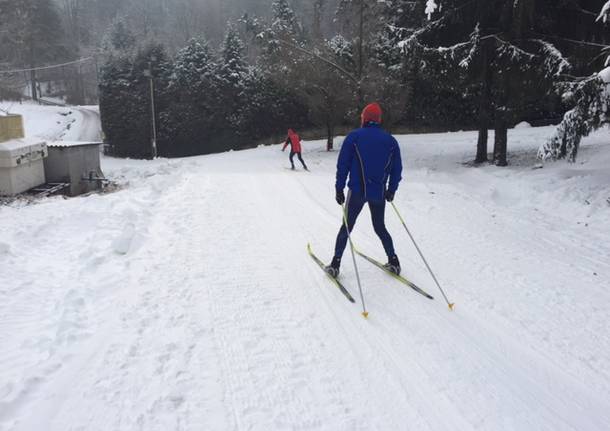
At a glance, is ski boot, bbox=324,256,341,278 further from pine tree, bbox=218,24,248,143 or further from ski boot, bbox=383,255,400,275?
pine tree, bbox=218,24,248,143

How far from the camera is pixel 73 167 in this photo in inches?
698

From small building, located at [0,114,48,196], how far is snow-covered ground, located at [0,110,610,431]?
303 inches

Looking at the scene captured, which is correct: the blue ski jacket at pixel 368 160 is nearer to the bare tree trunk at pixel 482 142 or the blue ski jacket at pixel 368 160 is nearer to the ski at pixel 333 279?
the ski at pixel 333 279

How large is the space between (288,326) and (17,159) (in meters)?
14.1

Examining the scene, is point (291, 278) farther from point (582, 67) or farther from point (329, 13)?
point (329, 13)

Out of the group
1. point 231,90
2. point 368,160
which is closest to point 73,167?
point 368,160

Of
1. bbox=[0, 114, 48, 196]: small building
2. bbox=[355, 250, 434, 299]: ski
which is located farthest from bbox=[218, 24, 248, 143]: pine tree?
bbox=[355, 250, 434, 299]: ski

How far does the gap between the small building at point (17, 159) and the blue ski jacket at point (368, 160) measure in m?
13.4

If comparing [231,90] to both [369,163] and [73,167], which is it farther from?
[369,163]

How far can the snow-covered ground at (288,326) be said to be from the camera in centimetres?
303

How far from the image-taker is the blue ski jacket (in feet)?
15.7

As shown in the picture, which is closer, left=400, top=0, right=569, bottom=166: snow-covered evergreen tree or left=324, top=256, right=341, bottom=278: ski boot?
left=324, top=256, right=341, bottom=278: ski boot

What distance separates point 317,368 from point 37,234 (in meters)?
5.10

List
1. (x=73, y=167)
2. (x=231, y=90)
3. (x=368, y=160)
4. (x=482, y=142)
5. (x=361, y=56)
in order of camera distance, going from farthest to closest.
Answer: (x=231, y=90) → (x=361, y=56) → (x=73, y=167) → (x=482, y=142) → (x=368, y=160)
